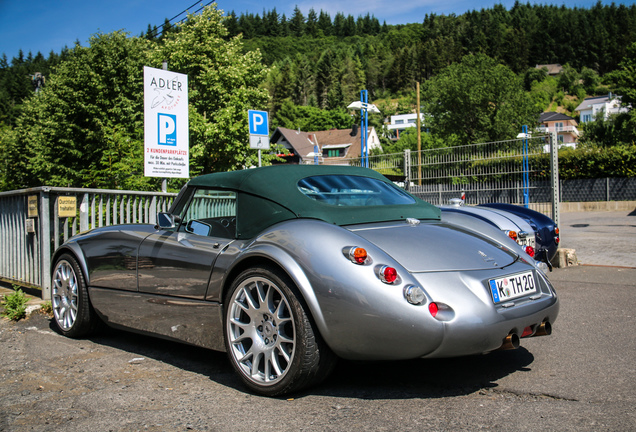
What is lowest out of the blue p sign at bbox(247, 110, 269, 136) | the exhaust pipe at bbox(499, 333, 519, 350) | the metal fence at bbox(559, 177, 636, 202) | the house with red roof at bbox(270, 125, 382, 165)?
the exhaust pipe at bbox(499, 333, 519, 350)

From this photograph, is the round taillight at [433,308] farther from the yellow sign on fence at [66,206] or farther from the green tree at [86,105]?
the green tree at [86,105]

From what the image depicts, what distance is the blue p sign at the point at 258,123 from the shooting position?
1084cm

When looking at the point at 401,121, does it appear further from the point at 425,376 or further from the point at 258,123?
the point at 425,376

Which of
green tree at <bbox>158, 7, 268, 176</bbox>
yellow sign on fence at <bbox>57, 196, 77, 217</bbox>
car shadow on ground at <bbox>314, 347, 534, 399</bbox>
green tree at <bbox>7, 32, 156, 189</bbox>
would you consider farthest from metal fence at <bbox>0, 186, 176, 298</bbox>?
green tree at <bbox>158, 7, 268, 176</bbox>

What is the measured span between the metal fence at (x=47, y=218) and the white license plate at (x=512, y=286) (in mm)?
5218

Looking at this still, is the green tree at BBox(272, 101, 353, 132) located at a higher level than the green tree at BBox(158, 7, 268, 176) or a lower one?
higher

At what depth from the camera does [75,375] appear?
3.75 meters

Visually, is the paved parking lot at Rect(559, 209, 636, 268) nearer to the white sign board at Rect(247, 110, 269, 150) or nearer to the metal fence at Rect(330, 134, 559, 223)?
the metal fence at Rect(330, 134, 559, 223)

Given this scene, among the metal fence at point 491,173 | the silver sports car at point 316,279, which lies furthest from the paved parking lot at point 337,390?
the metal fence at point 491,173

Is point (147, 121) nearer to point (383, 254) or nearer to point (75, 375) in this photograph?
point (75, 375)

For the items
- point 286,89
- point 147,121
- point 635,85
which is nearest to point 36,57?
point 286,89

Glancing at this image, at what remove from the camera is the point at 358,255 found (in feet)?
9.70

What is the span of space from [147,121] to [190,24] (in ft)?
85.1

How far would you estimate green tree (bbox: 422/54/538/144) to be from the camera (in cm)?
5744
